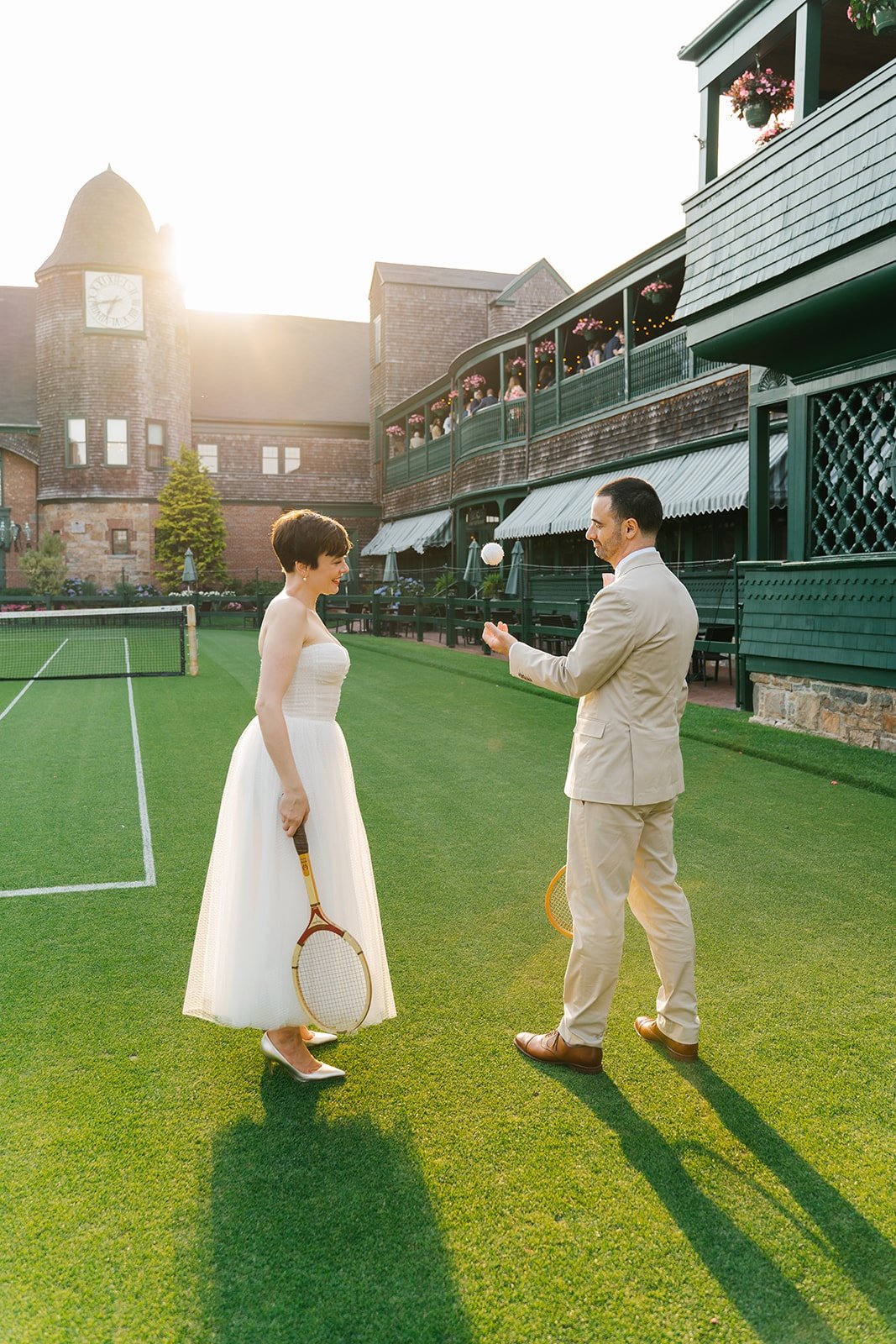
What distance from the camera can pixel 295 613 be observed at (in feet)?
11.6

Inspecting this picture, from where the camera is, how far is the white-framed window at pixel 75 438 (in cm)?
4316

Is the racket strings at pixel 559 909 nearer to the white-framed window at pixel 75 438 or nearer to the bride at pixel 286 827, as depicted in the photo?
the bride at pixel 286 827

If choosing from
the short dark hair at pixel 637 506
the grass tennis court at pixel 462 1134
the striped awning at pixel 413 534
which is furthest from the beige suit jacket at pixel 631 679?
the striped awning at pixel 413 534

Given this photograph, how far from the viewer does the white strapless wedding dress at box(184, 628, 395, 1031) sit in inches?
142

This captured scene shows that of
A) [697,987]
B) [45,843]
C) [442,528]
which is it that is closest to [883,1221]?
[697,987]

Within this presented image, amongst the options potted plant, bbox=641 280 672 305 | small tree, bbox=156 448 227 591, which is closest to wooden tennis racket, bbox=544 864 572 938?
potted plant, bbox=641 280 672 305

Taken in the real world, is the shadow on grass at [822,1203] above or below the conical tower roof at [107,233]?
below

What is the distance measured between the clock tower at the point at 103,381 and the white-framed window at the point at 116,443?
0.12ft

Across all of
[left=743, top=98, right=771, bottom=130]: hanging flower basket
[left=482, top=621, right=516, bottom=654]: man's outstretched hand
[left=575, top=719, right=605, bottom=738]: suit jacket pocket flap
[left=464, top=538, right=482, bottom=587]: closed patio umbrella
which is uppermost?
[left=743, top=98, right=771, bottom=130]: hanging flower basket

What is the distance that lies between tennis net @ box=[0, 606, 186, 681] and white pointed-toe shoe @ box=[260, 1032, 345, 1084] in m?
11.9

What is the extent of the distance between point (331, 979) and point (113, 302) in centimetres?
4504

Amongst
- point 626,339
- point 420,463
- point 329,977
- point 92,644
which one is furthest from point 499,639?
point 420,463

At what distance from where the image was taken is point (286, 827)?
3596mm

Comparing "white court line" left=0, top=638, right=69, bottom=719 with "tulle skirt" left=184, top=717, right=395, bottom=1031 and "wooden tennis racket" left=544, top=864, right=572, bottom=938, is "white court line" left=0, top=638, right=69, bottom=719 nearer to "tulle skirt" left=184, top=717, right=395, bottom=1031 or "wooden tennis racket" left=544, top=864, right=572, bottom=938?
"wooden tennis racket" left=544, top=864, right=572, bottom=938
